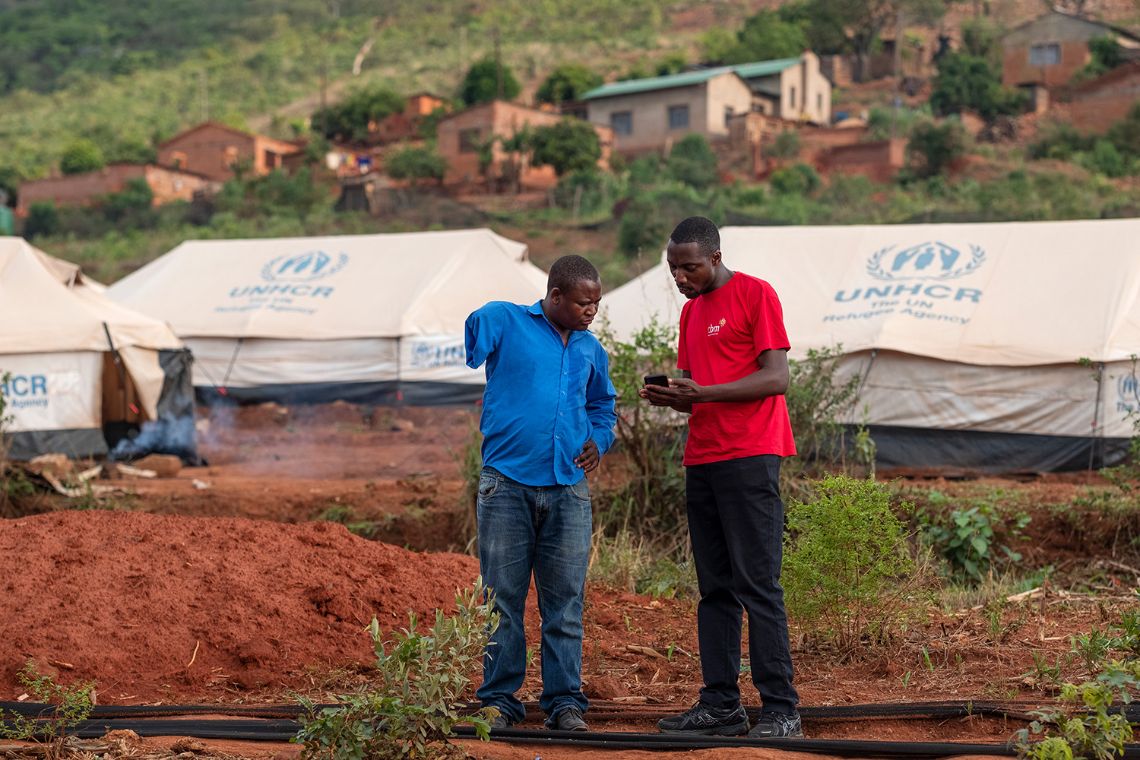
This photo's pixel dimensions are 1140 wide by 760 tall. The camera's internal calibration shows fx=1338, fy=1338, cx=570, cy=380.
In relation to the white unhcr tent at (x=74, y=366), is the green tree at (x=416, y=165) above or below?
above

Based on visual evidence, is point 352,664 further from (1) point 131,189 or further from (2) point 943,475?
(1) point 131,189

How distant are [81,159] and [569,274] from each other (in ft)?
163

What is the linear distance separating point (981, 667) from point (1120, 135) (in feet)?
128

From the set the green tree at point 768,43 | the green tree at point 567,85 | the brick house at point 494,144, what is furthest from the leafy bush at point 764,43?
the brick house at point 494,144

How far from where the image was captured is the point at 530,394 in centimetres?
436

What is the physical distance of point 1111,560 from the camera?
28.2 ft

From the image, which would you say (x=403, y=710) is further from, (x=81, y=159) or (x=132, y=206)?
(x=81, y=159)

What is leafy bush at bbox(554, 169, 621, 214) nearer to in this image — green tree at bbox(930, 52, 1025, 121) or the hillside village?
the hillside village

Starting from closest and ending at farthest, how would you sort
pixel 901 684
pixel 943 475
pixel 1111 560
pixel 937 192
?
1. pixel 901 684
2. pixel 1111 560
3. pixel 943 475
4. pixel 937 192

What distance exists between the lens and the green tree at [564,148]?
41.5 metres

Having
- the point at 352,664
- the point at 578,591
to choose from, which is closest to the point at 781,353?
the point at 578,591

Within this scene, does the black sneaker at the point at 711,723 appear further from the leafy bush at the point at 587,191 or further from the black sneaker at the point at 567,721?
the leafy bush at the point at 587,191

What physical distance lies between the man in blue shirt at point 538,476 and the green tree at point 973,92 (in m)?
46.9

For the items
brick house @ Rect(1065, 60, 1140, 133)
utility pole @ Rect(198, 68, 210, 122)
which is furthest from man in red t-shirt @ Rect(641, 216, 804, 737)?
utility pole @ Rect(198, 68, 210, 122)
